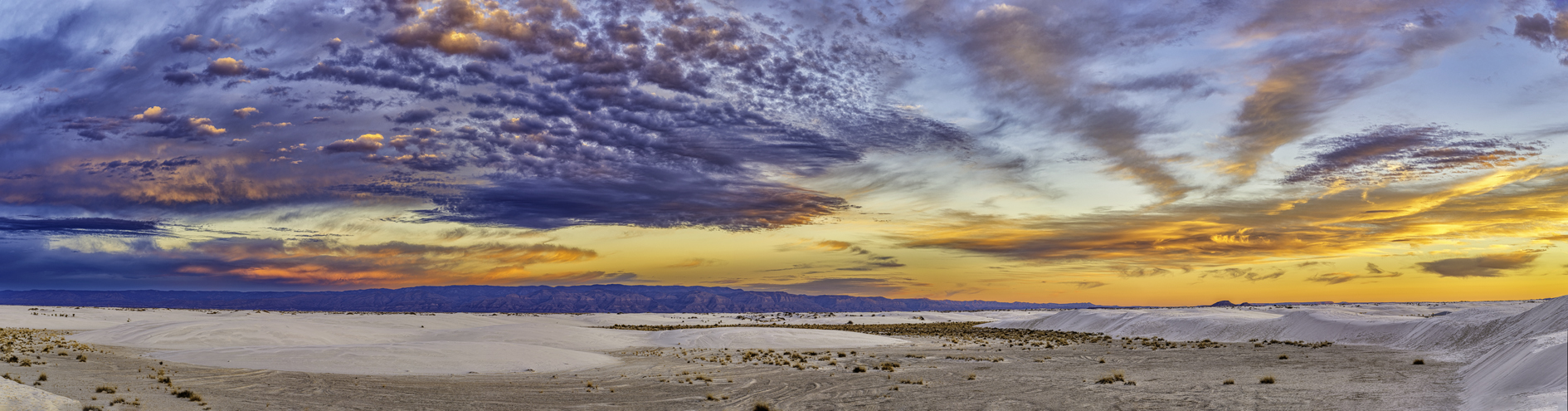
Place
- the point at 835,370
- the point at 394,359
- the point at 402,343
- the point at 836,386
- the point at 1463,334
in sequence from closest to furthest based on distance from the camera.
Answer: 1. the point at 836,386
2. the point at 835,370
3. the point at 394,359
4. the point at 1463,334
5. the point at 402,343

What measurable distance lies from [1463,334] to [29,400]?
5210 cm

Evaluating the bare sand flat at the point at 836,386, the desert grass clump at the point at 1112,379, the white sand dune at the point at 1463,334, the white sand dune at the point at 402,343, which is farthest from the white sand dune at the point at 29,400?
the white sand dune at the point at 1463,334

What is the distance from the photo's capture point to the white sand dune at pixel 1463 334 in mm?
15242

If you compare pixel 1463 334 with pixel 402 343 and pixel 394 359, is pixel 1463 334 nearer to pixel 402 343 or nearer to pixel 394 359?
pixel 394 359

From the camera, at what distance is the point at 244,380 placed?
26203mm

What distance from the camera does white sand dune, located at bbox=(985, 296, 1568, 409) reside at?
15242 millimetres

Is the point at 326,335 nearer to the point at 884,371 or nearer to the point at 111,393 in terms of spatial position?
the point at 111,393

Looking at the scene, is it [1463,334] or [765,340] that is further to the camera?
[765,340]

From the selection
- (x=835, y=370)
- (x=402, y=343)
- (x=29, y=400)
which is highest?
(x=29, y=400)

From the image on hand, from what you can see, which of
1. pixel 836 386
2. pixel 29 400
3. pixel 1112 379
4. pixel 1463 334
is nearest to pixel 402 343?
pixel 29 400

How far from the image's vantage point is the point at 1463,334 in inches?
1352

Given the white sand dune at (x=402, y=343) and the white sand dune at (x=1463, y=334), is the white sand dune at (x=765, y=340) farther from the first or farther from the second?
the white sand dune at (x=1463, y=334)

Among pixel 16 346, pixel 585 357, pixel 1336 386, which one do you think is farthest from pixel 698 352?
pixel 16 346

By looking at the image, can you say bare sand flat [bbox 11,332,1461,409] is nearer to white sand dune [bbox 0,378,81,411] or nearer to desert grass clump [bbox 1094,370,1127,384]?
desert grass clump [bbox 1094,370,1127,384]
